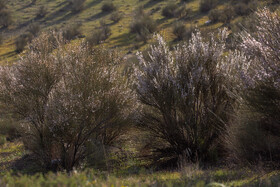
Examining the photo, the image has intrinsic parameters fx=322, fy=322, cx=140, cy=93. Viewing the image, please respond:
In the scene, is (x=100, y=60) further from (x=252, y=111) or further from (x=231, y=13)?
(x=231, y=13)

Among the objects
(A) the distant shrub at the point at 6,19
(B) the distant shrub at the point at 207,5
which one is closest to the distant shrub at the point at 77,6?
(A) the distant shrub at the point at 6,19

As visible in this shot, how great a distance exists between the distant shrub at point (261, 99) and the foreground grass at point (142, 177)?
84 cm

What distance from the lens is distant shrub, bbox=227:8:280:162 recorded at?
6.92 m

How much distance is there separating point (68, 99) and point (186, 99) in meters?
3.39

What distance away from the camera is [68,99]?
9289 mm

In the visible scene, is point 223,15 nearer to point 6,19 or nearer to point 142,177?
point 142,177

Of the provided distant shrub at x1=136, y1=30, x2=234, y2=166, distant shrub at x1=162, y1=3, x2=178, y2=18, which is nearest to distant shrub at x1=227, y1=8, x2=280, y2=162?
distant shrub at x1=136, y1=30, x2=234, y2=166

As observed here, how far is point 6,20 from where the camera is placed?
60.8 meters

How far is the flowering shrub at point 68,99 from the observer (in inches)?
373

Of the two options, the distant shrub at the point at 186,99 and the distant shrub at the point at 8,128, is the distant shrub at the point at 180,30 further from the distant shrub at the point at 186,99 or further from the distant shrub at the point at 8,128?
the distant shrub at the point at 186,99

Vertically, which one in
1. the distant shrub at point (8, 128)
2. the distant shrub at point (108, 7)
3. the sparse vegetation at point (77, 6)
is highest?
the sparse vegetation at point (77, 6)

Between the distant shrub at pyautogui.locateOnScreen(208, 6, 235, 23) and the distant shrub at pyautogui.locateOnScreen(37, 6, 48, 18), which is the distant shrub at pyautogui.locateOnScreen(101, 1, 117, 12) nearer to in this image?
the distant shrub at pyautogui.locateOnScreen(37, 6, 48, 18)

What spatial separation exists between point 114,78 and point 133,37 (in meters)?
28.8

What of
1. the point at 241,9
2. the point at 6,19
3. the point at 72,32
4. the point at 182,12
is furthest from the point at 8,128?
the point at 6,19
